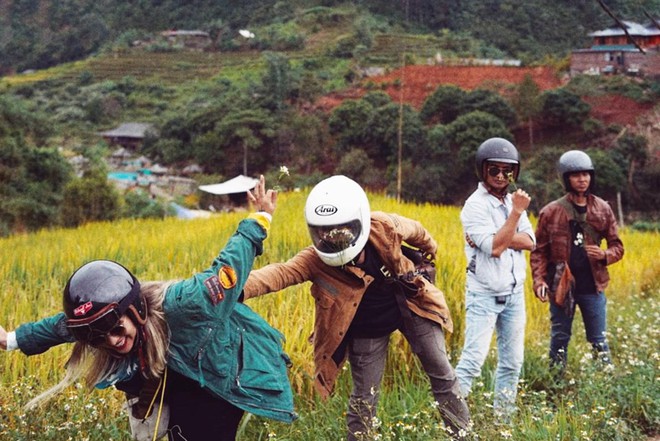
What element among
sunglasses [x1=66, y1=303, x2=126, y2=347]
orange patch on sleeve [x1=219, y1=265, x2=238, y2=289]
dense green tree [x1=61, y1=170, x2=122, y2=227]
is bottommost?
dense green tree [x1=61, y1=170, x2=122, y2=227]

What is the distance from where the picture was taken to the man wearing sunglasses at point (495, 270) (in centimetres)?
371

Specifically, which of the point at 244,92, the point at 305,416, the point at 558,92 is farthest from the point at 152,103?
the point at 305,416

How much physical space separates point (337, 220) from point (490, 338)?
1414mm

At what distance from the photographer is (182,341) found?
235 centimetres

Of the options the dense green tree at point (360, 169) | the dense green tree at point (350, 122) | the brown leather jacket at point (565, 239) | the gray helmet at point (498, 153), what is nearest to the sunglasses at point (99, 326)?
the gray helmet at point (498, 153)

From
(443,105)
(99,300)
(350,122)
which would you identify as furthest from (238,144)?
(99,300)

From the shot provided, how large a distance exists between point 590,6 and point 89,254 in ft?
169

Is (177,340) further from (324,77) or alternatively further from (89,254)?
(324,77)

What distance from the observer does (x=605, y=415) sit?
3271mm

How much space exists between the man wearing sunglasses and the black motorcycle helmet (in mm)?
2068

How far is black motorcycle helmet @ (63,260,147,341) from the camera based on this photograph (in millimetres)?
2150

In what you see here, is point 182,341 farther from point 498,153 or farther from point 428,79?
point 428,79

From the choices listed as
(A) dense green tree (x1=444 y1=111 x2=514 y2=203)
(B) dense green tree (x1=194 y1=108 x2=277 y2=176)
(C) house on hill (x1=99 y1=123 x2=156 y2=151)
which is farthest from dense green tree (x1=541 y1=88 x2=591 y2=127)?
(C) house on hill (x1=99 y1=123 x2=156 y2=151)

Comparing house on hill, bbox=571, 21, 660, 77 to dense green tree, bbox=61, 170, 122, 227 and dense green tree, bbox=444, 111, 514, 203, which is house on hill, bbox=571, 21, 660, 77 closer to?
dense green tree, bbox=444, 111, 514, 203
